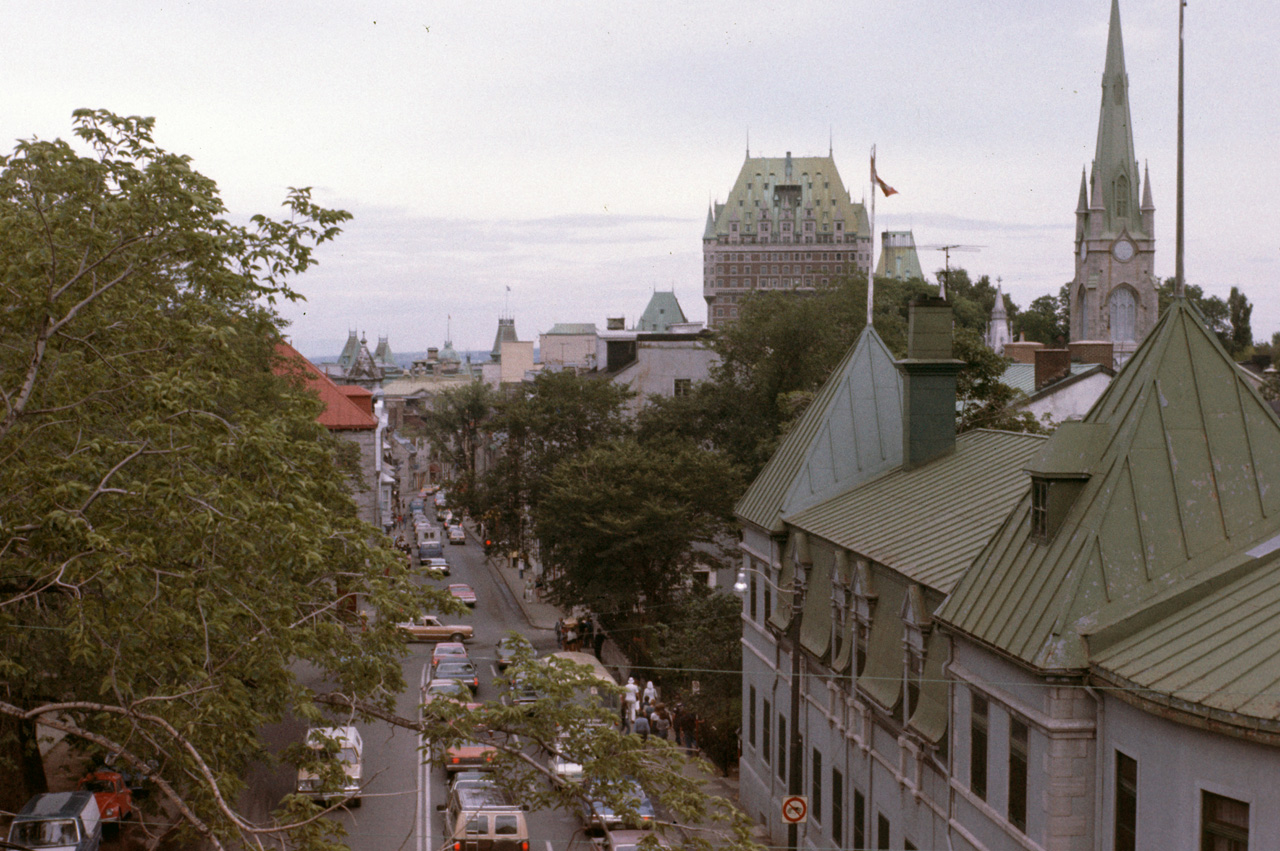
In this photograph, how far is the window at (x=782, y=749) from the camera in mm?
28781

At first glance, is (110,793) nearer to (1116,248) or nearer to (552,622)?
(552,622)

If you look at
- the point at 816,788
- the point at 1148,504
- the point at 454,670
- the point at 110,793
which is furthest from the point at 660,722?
the point at 1148,504

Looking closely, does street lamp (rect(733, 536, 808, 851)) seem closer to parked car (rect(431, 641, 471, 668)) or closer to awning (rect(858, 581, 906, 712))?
awning (rect(858, 581, 906, 712))

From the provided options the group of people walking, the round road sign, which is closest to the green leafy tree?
the group of people walking

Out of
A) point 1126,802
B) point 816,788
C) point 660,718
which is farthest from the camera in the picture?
point 660,718

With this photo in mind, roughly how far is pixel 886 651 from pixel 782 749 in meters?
7.76

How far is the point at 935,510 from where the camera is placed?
2358 cm

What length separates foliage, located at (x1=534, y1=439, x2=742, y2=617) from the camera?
51.6 metres

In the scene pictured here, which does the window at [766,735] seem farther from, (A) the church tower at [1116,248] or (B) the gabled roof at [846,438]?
(A) the church tower at [1116,248]

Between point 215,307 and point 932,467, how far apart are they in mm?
16183

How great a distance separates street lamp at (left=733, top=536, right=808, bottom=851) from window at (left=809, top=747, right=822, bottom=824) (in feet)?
0.90

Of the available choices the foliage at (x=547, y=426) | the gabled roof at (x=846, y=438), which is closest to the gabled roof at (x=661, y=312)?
the foliage at (x=547, y=426)

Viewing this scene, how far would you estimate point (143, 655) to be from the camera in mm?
13570

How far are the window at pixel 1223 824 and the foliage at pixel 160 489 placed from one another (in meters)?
8.55
